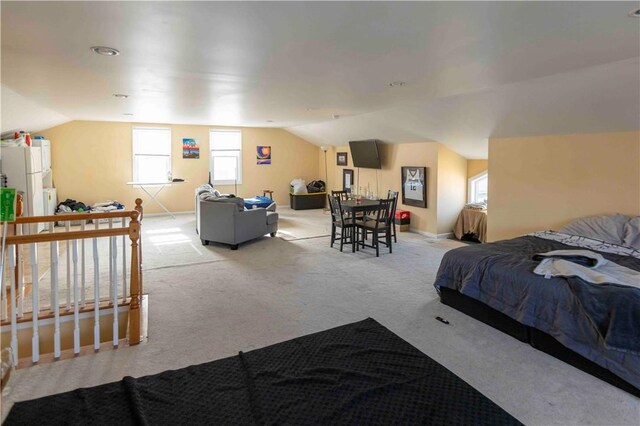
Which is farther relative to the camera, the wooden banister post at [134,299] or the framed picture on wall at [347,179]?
the framed picture on wall at [347,179]

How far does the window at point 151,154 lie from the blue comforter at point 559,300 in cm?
743

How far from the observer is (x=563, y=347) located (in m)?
2.75

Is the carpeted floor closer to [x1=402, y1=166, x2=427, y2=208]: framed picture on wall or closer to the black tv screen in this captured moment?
[x1=402, y1=166, x2=427, y2=208]: framed picture on wall

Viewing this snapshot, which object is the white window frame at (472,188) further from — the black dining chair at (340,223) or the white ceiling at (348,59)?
the black dining chair at (340,223)

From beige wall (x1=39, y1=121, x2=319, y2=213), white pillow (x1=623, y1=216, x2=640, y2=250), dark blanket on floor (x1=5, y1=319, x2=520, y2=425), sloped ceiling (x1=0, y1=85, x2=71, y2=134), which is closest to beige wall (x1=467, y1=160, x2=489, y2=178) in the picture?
white pillow (x1=623, y1=216, x2=640, y2=250)

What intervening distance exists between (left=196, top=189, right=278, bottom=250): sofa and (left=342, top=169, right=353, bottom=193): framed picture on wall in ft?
11.6

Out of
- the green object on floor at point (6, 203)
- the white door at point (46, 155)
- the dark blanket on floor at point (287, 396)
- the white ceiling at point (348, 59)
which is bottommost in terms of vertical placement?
the dark blanket on floor at point (287, 396)

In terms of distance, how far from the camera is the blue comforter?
242cm

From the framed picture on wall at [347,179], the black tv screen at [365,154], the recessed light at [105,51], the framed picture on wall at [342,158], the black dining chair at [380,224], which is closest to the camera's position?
the recessed light at [105,51]

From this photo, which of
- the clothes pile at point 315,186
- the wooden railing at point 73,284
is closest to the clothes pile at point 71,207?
the wooden railing at point 73,284

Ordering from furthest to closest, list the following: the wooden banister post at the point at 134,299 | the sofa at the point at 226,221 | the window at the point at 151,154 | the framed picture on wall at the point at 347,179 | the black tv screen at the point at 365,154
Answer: the framed picture on wall at the point at 347,179 → the window at the point at 151,154 → the black tv screen at the point at 365,154 → the sofa at the point at 226,221 → the wooden banister post at the point at 134,299

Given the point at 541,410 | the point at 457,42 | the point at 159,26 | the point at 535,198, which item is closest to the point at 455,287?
the point at 541,410

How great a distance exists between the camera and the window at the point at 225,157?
968cm

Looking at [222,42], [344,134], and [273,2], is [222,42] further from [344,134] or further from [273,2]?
[344,134]
